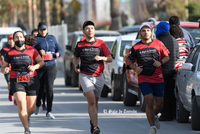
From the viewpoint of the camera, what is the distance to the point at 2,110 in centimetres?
1254

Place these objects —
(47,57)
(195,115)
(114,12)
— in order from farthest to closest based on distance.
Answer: (114,12) → (47,57) → (195,115)

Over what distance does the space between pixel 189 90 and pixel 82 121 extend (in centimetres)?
247

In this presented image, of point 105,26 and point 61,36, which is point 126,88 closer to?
point 61,36

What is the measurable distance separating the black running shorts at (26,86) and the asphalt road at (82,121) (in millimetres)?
958

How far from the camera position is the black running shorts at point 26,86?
8336 mm

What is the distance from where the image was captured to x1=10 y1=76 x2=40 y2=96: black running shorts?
8.34m

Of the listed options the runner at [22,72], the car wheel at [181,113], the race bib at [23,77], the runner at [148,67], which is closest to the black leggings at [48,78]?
the runner at [22,72]

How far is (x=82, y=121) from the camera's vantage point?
1039 cm

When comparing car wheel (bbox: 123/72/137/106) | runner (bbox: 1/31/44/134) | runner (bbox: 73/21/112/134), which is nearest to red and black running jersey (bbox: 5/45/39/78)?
runner (bbox: 1/31/44/134)

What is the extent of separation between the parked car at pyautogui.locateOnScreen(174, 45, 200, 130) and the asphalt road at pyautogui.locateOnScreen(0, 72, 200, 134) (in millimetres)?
227

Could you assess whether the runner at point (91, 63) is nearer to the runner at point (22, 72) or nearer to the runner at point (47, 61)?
the runner at point (22, 72)

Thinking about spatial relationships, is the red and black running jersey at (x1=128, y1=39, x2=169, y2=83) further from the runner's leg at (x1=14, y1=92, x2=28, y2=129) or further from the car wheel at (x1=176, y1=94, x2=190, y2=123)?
the runner's leg at (x1=14, y1=92, x2=28, y2=129)

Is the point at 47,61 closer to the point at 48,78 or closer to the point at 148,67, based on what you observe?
the point at 48,78

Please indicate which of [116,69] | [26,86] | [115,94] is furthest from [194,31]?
[26,86]
